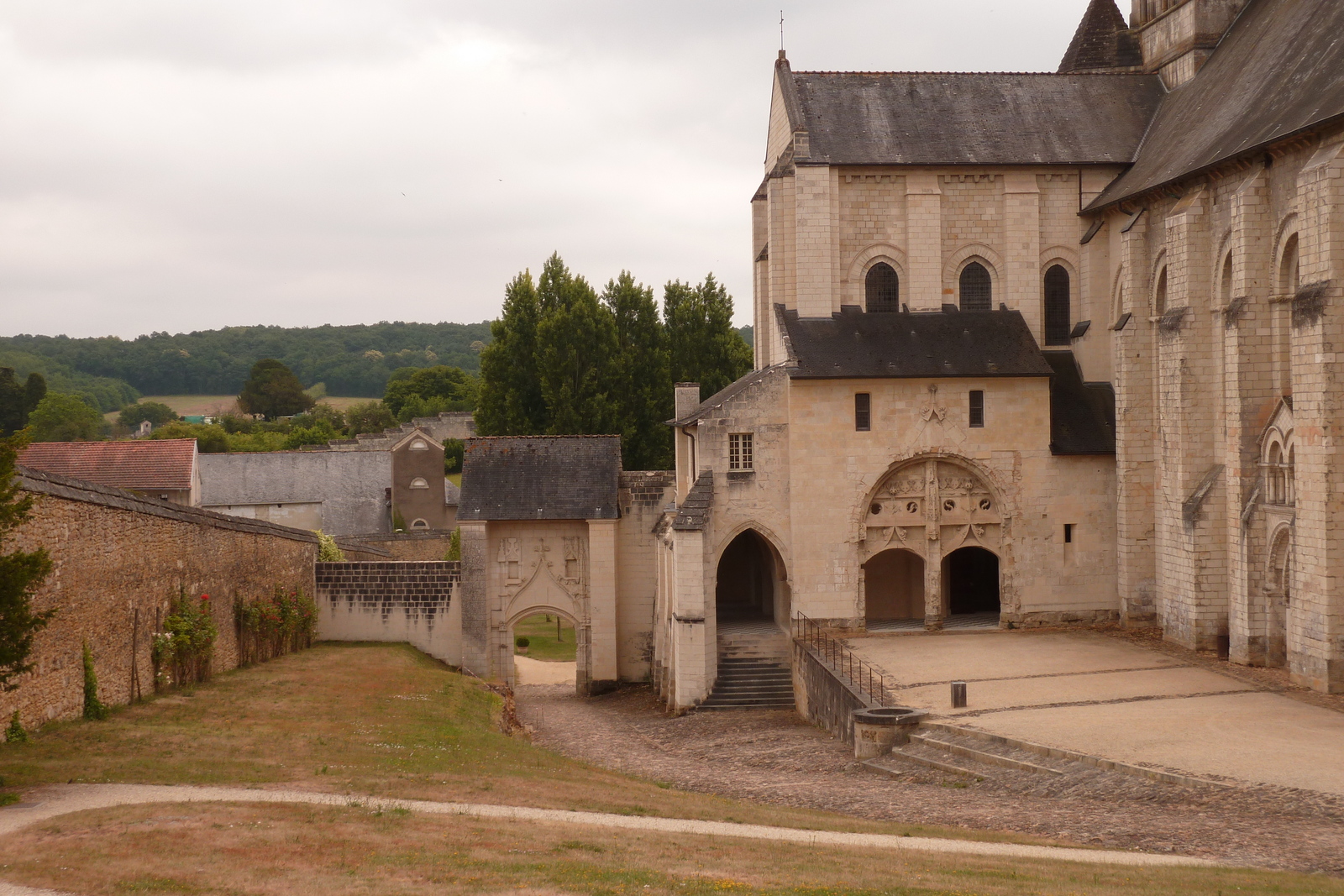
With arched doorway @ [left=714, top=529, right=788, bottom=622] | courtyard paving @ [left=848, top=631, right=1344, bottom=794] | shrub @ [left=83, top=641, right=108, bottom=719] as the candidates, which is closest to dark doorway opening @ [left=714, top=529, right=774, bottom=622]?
arched doorway @ [left=714, top=529, right=788, bottom=622]

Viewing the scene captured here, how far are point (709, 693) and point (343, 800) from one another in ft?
47.8

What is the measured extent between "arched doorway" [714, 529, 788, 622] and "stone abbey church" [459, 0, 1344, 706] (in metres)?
0.40

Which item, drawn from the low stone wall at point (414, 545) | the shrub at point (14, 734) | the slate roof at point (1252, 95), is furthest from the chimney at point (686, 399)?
the shrub at point (14, 734)

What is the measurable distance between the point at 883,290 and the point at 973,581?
25.8 feet

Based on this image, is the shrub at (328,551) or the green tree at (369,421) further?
the green tree at (369,421)

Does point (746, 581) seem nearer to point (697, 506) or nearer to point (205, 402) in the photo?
point (697, 506)

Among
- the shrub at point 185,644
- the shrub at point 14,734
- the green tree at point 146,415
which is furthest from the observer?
the green tree at point 146,415

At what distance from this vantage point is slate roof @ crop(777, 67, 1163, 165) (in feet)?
101

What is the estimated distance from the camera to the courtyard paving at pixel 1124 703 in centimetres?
1681

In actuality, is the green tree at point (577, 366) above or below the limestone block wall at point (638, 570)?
above

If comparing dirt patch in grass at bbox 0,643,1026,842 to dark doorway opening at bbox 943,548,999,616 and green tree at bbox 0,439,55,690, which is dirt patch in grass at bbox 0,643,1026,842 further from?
dark doorway opening at bbox 943,548,999,616

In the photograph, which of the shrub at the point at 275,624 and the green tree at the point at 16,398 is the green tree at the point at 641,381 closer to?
the shrub at the point at 275,624

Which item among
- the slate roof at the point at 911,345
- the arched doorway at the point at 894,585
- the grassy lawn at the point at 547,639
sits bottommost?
the grassy lawn at the point at 547,639

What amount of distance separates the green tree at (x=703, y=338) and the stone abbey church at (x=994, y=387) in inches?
854
